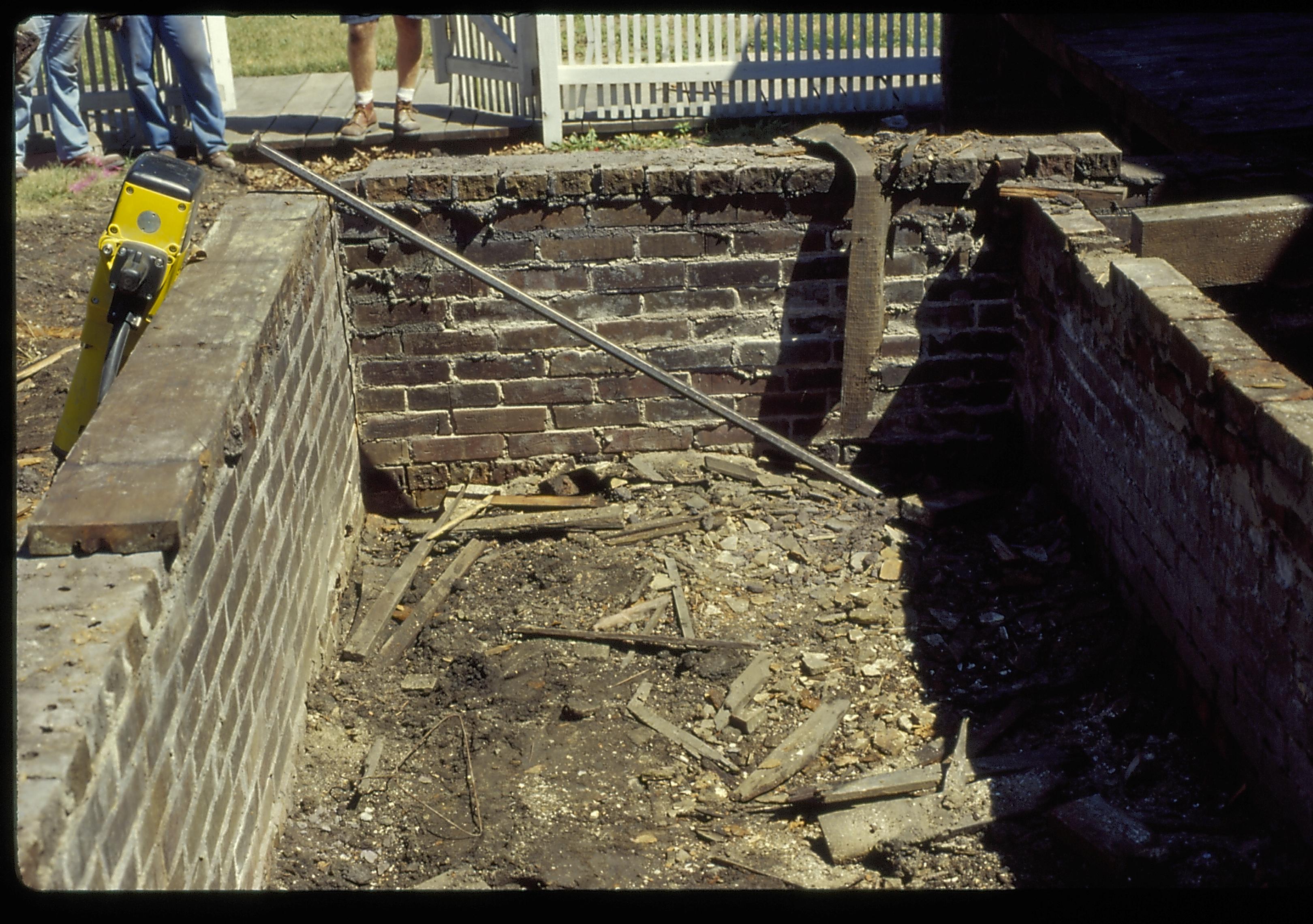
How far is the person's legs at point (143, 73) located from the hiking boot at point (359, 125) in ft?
→ 4.26

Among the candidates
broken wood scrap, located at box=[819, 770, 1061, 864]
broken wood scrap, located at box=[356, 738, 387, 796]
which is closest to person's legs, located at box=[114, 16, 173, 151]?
broken wood scrap, located at box=[356, 738, 387, 796]

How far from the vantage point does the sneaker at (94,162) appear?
8.98 m

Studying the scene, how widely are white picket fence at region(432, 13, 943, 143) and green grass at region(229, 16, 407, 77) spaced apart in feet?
4.28

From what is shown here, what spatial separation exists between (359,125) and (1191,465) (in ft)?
24.5

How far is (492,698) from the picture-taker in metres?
3.84

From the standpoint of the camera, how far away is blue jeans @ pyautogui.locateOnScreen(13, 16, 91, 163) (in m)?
8.47

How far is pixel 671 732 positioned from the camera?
3680 mm

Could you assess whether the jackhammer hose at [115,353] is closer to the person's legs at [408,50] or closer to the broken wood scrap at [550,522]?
the broken wood scrap at [550,522]

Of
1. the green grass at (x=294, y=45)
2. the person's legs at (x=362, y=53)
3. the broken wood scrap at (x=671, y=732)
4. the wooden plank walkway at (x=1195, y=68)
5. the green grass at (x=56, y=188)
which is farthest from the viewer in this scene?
the green grass at (x=294, y=45)

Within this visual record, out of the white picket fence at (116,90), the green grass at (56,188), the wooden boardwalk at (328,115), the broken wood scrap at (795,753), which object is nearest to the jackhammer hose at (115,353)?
the broken wood scrap at (795,753)

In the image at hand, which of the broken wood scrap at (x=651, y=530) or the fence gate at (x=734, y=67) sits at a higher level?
the fence gate at (x=734, y=67)

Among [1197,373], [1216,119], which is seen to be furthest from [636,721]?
[1216,119]

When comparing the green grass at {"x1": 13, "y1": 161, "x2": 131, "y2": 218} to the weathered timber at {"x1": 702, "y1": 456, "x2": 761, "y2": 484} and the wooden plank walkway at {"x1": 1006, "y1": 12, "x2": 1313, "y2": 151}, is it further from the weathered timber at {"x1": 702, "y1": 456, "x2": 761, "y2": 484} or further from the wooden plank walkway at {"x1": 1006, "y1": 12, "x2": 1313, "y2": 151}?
the wooden plank walkway at {"x1": 1006, "y1": 12, "x2": 1313, "y2": 151}

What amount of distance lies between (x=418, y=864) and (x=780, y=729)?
3.76ft
